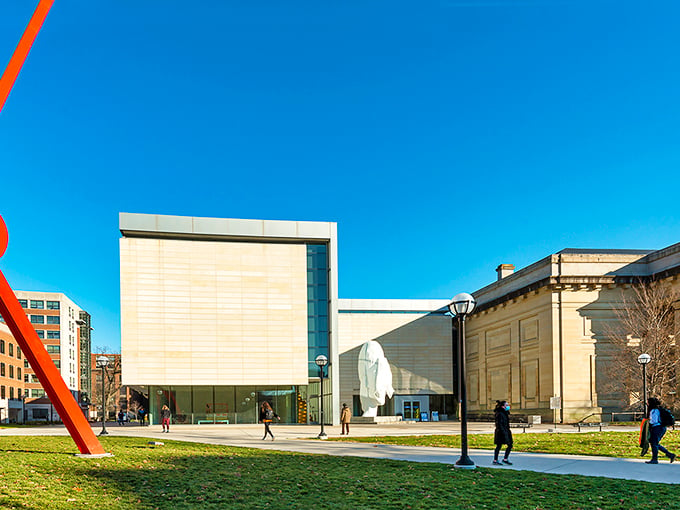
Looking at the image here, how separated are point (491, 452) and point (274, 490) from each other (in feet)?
34.1

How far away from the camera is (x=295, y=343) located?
54.2 meters

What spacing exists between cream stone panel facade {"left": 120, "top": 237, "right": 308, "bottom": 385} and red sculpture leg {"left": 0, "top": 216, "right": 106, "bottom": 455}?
34.7m

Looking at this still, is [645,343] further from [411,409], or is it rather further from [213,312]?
[213,312]

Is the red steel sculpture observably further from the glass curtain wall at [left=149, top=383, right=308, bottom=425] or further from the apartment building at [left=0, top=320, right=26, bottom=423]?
the apartment building at [left=0, top=320, right=26, bottom=423]

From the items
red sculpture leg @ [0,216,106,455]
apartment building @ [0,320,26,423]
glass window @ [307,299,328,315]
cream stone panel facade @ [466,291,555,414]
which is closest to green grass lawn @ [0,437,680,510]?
red sculpture leg @ [0,216,106,455]

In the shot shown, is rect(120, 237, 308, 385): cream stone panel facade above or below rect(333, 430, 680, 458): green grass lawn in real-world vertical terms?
above

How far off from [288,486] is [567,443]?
14896 mm

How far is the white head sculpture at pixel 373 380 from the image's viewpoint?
49.2 metres

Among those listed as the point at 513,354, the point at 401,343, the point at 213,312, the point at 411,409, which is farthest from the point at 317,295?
the point at 411,409

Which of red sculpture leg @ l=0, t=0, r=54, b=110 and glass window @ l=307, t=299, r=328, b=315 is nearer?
red sculpture leg @ l=0, t=0, r=54, b=110

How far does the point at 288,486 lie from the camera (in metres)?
13.9

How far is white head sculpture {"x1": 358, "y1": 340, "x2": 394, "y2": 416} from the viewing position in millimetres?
49156

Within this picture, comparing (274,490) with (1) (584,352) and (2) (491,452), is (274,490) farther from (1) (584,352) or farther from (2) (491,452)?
(1) (584,352)

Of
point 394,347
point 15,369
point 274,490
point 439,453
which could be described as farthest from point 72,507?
point 15,369
